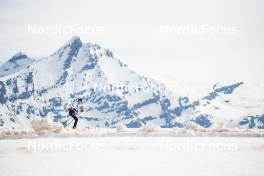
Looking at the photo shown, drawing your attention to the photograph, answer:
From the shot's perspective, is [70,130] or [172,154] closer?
[172,154]

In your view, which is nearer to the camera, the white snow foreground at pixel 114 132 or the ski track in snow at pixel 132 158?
the ski track in snow at pixel 132 158

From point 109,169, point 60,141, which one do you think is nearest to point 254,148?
point 109,169

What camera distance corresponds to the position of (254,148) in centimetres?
1895

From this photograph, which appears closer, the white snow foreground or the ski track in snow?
the ski track in snow

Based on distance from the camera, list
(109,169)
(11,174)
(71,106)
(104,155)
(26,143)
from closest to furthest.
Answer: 1. (11,174)
2. (109,169)
3. (104,155)
4. (26,143)
5. (71,106)

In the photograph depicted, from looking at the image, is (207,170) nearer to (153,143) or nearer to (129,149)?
(129,149)

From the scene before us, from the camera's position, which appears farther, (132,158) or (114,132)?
(114,132)

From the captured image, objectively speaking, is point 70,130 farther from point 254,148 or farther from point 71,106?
point 254,148

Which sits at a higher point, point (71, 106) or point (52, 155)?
point (71, 106)

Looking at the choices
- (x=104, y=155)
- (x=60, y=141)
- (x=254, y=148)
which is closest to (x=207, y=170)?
(x=104, y=155)

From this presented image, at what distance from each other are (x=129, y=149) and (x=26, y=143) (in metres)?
5.70

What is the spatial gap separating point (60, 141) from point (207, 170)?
35.0 feet

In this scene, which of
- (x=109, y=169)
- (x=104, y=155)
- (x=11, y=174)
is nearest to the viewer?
(x=11, y=174)

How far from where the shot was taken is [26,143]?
20812mm
